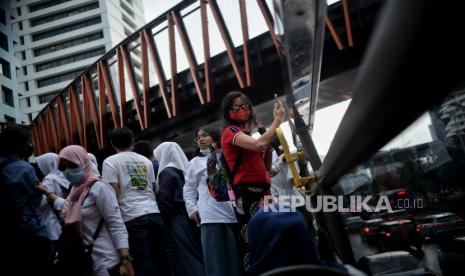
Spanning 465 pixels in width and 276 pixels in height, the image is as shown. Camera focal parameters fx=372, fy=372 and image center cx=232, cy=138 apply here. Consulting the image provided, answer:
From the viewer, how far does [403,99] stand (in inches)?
15.3

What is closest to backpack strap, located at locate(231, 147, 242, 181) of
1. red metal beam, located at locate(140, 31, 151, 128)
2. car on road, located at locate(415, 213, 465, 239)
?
car on road, located at locate(415, 213, 465, 239)

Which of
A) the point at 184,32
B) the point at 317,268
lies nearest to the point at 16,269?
the point at 317,268

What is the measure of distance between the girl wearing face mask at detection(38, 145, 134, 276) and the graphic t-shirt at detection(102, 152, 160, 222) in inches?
14.7

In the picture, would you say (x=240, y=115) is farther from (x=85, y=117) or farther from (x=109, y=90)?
(x=85, y=117)

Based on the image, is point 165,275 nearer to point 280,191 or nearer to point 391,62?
point 280,191

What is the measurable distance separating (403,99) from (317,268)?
0.48m

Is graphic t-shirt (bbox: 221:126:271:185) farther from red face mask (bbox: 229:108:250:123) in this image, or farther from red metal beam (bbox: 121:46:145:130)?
red metal beam (bbox: 121:46:145:130)

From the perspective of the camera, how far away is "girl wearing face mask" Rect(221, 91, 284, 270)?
1.99m

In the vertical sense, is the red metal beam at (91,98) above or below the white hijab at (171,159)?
above

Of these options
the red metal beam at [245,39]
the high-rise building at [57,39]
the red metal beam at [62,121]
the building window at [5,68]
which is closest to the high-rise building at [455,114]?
the red metal beam at [245,39]

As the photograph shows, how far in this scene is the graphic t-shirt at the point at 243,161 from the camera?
6.80 feet

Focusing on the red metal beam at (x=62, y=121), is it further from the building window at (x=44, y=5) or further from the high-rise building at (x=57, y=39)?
the building window at (x=44, y=5)

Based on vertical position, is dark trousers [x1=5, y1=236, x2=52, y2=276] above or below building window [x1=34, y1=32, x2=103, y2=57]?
below

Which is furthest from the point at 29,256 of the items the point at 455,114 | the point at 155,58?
the point at 155,58
